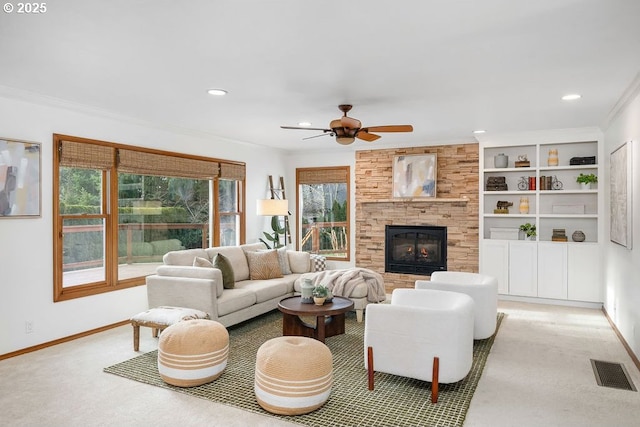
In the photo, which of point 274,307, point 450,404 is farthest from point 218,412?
point 274,307

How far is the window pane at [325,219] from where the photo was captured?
7938 mm

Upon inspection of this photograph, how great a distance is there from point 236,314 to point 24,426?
2222mm

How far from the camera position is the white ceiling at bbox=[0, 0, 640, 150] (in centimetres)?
244

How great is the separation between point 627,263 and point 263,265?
13.2ft

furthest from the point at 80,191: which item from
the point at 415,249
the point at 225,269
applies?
the point at 415,249

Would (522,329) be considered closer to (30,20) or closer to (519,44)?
(519,44)

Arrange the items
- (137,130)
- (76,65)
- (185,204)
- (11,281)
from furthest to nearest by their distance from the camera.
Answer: (185,204)
(137,130)
(11,281)
(76,65)

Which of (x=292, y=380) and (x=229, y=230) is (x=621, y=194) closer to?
(x=292, y=380)

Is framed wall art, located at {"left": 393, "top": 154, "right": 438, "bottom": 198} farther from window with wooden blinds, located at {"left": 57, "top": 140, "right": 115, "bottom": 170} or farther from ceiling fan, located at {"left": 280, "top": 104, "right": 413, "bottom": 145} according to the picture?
window with wooden blinds, located at {"left": 57, "top": 140, "right": 115, "bottom": 170}

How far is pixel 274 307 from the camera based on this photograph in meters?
5.44

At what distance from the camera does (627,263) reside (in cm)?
432

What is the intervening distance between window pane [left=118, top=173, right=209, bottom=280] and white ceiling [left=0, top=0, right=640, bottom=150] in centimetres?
99

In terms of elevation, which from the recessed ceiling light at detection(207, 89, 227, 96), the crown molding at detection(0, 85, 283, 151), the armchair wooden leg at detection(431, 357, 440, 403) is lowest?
the armchair wooden leg at detection(431, 357, 440, 403)

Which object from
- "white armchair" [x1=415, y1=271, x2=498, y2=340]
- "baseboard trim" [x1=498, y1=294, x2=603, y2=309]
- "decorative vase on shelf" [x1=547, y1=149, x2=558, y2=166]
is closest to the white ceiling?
"decorative vase on shelf" [x1=547, y1=149, x2=558, y2=166]
